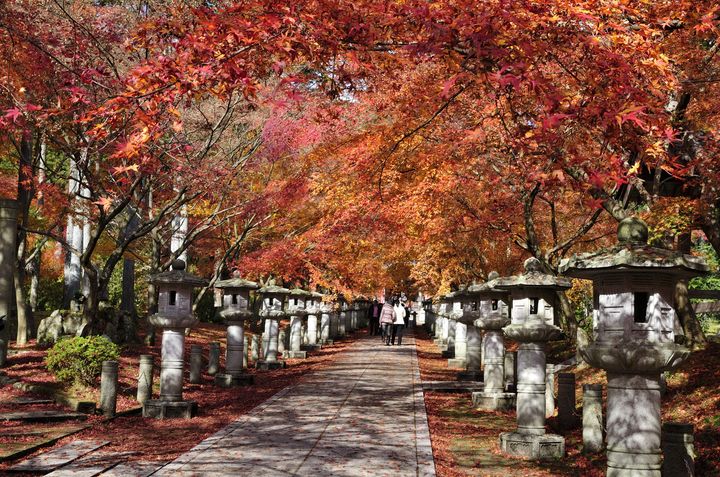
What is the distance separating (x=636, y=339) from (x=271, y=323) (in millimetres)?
17169

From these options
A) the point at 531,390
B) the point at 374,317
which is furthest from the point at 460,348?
the point at 374,317

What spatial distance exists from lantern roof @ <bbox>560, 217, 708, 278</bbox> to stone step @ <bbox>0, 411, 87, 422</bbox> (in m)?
8.17

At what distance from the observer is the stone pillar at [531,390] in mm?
10984

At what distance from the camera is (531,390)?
11180 mm

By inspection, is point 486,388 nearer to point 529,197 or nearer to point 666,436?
point 529,197

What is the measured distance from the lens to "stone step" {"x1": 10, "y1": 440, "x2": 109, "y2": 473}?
8.83 metres

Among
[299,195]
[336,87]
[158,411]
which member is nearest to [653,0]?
[336,87]

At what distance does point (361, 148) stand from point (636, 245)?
47.5 feet

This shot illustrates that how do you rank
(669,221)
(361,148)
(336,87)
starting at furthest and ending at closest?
(361,148), (669,221), (336,87)

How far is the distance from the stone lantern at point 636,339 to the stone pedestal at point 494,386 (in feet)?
26.2

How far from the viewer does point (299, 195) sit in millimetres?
24469

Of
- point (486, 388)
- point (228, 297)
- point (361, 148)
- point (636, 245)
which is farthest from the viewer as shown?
point (361, 148)

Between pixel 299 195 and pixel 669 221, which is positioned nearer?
pixel 669 221

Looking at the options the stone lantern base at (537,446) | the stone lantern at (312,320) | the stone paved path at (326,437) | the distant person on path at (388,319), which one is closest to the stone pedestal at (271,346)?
the stone paved path at (326,437)
